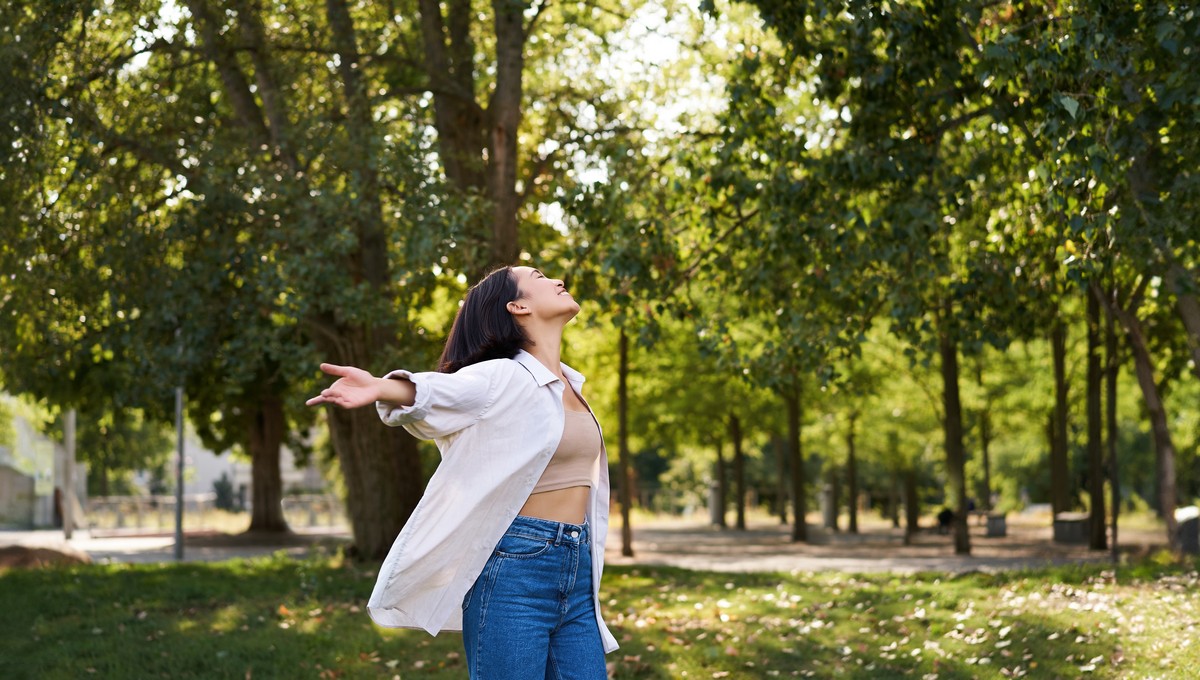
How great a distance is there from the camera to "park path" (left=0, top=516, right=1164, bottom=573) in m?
18.3

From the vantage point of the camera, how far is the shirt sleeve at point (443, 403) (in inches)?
133

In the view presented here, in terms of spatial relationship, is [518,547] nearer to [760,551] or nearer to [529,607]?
[529,607]

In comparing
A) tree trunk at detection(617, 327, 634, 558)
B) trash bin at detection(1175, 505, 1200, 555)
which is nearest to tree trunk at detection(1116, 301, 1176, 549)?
trash bin at detection(1175, 505, 1200, 555)

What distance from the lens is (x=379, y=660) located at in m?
8.44

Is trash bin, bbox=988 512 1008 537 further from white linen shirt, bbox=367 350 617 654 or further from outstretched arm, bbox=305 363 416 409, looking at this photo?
outstretched arm, bbox=305 363 416 409

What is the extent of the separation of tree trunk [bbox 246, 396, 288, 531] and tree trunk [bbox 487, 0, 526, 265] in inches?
612

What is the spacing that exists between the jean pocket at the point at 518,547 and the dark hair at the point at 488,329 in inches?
23.0

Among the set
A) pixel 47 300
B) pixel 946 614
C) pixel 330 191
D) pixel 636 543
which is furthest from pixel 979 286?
pixel 636 543

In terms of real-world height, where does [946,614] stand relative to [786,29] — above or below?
below

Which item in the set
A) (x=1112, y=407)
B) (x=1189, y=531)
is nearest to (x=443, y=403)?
(x=1189, y=531)

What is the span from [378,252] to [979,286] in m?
6.62

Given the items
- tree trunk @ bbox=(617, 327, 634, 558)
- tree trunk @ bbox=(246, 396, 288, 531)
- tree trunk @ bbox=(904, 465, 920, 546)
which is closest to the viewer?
tree trunk @ bbox=(617, 327, 634, 558)

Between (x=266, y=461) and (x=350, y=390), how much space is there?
25.2 metres

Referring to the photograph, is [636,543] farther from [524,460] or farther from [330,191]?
[524,460]
